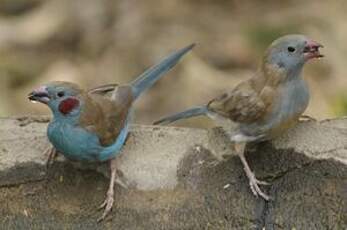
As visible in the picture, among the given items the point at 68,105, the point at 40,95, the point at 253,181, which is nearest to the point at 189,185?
the point at 253,181

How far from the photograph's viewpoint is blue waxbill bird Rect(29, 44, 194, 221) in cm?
416

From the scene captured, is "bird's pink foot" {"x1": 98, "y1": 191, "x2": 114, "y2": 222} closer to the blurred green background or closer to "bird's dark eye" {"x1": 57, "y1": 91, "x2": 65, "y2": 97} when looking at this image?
"bird's dark eye" {"x1": 57, "y1": 91, "x2": 65, "y2": 97}

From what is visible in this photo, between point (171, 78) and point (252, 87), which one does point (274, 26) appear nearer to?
point (171, 78)

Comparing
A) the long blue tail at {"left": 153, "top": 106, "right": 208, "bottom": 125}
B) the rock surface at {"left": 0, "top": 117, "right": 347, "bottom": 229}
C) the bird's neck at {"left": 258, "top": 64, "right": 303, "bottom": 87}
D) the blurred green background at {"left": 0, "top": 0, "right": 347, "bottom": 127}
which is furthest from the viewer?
the blurred green background at {"left": 0, "top": 0, "right": 347, "bottom": 127}

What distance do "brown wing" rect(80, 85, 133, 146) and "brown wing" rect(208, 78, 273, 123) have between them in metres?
0.43

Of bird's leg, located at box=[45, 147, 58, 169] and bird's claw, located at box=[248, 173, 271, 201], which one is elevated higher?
bird's claw, located at box=[248, 173, 271, 201]

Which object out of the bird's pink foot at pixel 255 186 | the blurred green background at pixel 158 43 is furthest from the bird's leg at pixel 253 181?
the blurred green background at pixel 158 43

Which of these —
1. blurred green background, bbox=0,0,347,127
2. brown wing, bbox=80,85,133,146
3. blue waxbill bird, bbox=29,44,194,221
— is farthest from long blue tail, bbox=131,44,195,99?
blurred green background, bbox=0,0,347,127

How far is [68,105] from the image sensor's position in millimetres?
4230

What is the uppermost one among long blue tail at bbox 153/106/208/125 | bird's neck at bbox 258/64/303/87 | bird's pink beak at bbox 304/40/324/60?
bird's pink beak at bbox 304/40/324/60

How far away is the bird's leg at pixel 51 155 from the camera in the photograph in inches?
169

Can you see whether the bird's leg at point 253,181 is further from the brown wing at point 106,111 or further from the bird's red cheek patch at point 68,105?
the bird's red cheek patch at point 68,105

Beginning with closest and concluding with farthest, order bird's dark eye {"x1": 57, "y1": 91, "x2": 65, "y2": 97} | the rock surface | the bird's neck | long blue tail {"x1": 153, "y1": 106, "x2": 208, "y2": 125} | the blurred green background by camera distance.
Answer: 1. the rock surface
2. bird's dark eye {"x1": 57, "y1": 91, "x2": 65, "y2": 97}
3. the bird's neck
4. long blue tail {"x1": 153, "y1": 106, "x2": 208, "y2": 125}
5. the blurred green background

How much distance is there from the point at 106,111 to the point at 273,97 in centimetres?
72
